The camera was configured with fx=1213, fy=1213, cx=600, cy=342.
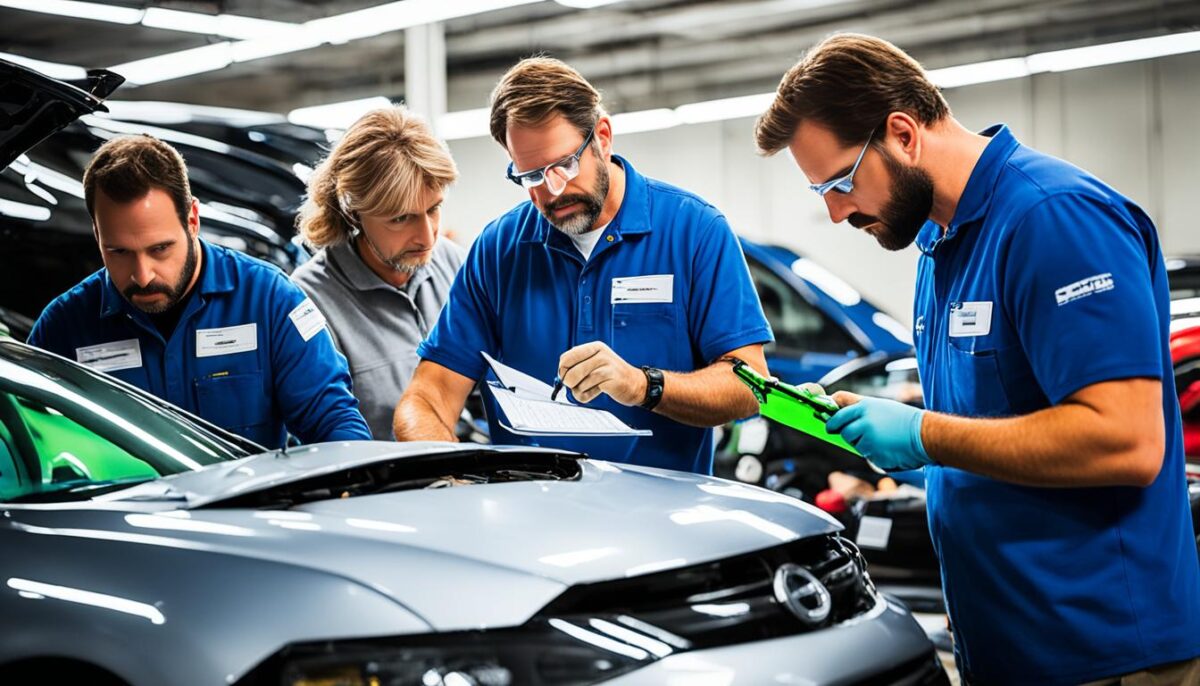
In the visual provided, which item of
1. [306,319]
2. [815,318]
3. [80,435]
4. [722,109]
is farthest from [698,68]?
[80,435]

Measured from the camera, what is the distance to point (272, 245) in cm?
420

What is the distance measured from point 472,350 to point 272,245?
6.56 ft

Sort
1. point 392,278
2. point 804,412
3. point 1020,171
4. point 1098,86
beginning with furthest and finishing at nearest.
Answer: point 1098,86
point 392,278
point 804,412
point 1020,171

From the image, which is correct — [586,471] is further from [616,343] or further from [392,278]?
[392,278]

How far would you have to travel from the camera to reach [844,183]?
1.80 metres

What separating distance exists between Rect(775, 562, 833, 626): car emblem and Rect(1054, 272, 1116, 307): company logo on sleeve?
0.47 m

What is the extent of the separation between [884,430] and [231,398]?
4.89 ft

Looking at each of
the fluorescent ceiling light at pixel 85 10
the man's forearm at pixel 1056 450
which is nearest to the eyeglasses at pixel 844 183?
the man's forearm at pixel 1056 450

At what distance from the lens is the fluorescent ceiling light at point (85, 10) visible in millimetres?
8774

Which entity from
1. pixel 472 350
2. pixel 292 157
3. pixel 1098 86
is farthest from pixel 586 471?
pixel 1098 86

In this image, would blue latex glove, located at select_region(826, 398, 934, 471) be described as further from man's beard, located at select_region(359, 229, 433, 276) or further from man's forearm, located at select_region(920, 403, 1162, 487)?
man's beard, located at select_region(359, 229, 433, 276)

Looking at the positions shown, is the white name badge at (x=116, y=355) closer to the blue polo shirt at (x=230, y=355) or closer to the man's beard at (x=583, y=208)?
the blue polo shirt at (x=230, y=355)

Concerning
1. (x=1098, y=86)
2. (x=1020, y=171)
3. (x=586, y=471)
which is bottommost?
(x=586, y=471)

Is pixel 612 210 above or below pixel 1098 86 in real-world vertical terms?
below
